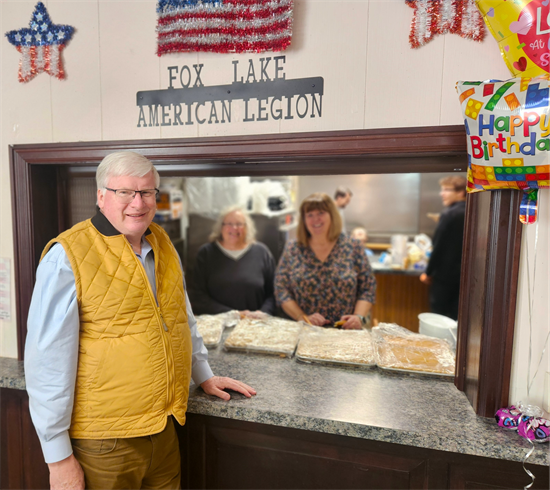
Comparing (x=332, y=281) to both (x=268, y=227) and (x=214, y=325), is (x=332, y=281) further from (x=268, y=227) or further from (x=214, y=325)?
(x=268, y=227)

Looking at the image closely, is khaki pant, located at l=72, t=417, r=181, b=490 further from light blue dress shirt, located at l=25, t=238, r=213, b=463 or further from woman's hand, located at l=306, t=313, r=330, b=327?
woman's hand, located at l=306, t=313, r=330, b=327

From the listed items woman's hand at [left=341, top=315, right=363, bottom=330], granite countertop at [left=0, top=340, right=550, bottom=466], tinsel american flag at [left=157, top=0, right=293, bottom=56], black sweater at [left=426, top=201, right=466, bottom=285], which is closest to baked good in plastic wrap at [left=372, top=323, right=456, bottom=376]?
granite countertop at [left=0, top=340, right=550, bottom=466]

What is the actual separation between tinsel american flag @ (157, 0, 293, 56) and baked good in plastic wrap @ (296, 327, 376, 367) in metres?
1.22

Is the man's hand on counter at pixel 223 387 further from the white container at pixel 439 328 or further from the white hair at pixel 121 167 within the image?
the white container at pixel 439 328

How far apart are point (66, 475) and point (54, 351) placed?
0.37m

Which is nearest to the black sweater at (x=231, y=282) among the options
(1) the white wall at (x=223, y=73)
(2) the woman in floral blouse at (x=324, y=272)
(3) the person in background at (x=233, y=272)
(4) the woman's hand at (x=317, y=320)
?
(3) the person in background at (x=233, y=272)

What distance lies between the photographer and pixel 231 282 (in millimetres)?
3053

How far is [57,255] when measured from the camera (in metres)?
1.16

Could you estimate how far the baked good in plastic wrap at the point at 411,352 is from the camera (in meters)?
1.65

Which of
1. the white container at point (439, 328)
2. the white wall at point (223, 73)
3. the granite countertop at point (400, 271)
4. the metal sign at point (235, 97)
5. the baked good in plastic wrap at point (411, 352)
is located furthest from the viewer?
the granite countertop at point (400, 271)

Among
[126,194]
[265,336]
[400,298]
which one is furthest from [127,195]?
[400,298]

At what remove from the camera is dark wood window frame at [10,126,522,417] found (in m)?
1.33

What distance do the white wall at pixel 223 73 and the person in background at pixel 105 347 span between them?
538 mm

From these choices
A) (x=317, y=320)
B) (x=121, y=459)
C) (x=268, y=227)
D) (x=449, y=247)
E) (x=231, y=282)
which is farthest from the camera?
(x=268, y=227)
